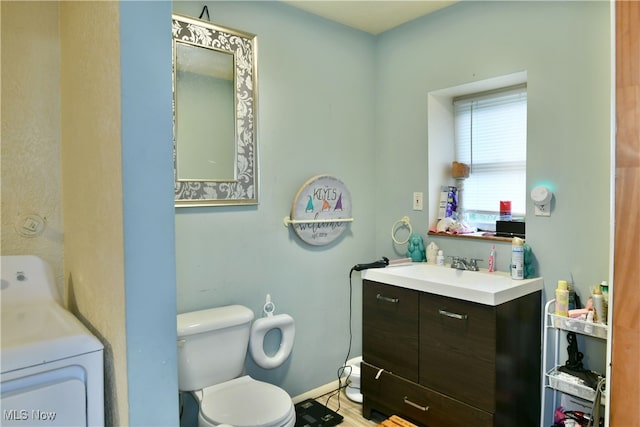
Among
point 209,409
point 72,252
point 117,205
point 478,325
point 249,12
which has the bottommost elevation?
point 209,409

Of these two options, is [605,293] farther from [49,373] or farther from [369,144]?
[49,373]

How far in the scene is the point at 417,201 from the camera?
9.00 ft

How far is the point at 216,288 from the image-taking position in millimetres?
2221

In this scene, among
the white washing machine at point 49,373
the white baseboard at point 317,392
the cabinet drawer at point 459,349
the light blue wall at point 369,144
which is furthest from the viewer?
the white baseboard at point 317,392

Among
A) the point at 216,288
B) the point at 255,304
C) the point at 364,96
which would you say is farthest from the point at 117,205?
the point at 364,96

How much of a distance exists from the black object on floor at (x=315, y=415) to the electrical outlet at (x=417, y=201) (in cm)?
138

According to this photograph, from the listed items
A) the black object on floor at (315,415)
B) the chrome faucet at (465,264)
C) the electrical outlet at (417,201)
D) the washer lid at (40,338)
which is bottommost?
the black object on floor at (315,415)

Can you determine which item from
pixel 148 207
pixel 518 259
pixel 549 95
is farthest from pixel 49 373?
pixel 549 95

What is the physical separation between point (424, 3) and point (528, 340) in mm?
2003

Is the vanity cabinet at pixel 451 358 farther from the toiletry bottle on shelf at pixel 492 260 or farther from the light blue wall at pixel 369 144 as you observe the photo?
the light blue wall at pixel 369 144

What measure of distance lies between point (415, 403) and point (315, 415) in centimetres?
61

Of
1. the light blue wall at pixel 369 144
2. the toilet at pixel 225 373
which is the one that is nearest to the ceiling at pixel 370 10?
the light blue wall at pixel 369 144

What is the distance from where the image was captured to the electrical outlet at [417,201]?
8.95ft

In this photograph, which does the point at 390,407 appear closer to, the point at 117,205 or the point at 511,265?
the point at 511,265
